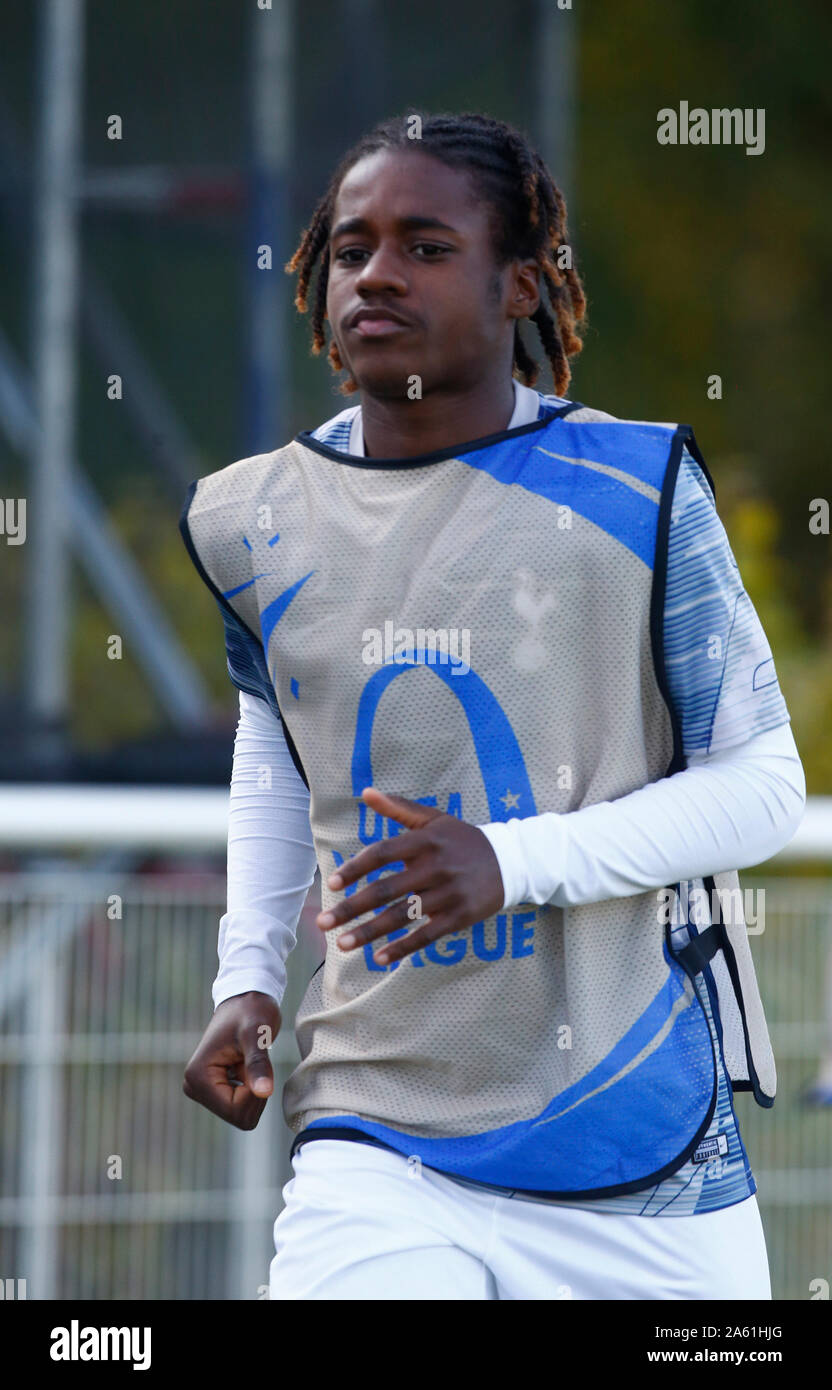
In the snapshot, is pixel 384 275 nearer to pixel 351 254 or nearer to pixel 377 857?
pixel 351 254

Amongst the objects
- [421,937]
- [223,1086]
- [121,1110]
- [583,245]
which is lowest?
[121,1110]

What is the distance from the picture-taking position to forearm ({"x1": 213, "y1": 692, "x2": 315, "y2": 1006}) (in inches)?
83.9

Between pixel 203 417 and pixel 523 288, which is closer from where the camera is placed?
pixel 523 288

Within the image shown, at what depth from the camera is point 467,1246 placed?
1.83m

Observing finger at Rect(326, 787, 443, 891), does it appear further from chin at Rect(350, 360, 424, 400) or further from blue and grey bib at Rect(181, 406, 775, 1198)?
chin at Rect(350, 360, 424, 400)

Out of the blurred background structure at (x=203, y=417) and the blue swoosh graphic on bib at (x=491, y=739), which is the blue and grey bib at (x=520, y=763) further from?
the blurred background structure at (x=203, y=417)

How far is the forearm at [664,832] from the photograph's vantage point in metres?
1.76

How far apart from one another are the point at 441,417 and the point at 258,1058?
741 mm

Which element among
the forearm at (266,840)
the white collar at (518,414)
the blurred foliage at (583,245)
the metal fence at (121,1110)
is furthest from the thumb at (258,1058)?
the blurred foliage at (583,245)

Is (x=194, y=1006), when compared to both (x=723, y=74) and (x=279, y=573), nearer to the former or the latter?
(x=279, y=573)

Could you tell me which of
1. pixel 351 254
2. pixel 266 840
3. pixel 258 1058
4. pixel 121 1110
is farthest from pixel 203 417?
pixel 258 1058

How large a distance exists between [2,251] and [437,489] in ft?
26.5

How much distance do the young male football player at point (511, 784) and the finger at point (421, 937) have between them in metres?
0.10

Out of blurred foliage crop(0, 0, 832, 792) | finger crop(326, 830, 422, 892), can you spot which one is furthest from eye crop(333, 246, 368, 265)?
→ blurred foliage crop(0, 0, 832, 792)
